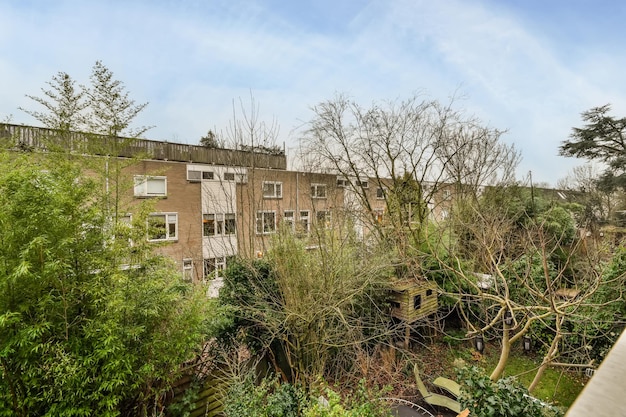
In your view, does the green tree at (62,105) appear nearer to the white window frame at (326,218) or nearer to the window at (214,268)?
the window at (214,268)

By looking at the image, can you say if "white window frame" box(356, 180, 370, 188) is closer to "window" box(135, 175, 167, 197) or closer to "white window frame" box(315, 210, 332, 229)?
"white window frame" box(315, 210, 332, 229)

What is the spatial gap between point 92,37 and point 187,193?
826 cm

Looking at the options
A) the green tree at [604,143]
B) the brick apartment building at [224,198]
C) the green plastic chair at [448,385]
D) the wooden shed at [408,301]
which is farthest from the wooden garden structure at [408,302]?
the green tree at [604,143]

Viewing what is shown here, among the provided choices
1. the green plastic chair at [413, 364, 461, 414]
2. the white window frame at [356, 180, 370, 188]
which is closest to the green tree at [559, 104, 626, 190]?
the white window frame at [356, 180, 370, 188]

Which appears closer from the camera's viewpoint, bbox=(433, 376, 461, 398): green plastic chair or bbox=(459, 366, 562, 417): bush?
bbox=(459, 366, 562, 417): bush

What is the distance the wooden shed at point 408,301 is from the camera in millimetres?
8273

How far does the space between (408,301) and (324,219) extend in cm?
351

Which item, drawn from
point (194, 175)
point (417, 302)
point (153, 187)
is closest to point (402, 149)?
point (417, 302)

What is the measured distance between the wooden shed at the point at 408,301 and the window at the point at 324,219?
8.86ft

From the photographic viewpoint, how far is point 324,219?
23.8 ft

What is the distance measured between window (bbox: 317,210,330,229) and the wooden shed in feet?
8.86

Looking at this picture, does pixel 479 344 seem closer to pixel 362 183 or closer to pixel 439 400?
pixel 439 400

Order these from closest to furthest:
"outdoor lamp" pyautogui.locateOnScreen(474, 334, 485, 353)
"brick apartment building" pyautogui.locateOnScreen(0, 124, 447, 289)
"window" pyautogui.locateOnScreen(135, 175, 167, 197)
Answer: "outdoor lamp" pyautogui.locateOnScreen(474, 334, 485, 353) < "brick apartment building" pyautogui.locateOnScreen(0, 124, 447, 289) < "window" pyautogui.locateOnScreen(135, 175, 167, 197)

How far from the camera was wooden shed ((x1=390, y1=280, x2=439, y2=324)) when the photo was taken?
27.1 ft
